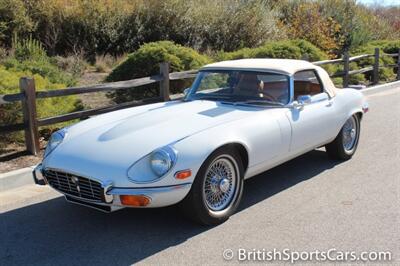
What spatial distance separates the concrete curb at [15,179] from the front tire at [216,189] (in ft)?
7.85

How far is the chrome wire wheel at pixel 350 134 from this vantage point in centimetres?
646

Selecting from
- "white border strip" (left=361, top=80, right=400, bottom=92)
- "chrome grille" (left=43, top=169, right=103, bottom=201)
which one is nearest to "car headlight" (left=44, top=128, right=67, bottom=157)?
"chrome grille" (left=43, top=169, right=103, bottom=201)

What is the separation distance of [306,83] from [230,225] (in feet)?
7.38

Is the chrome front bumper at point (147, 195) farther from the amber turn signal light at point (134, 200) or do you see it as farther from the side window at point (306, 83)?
the side window at point (306, 83)

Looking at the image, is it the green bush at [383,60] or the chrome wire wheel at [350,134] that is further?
the green bush at [383,60]

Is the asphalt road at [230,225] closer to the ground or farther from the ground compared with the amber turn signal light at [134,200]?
closer to the ground

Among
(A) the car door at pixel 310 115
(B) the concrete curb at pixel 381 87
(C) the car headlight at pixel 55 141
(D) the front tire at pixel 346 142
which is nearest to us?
(C) the car headlight at pixel 55 141

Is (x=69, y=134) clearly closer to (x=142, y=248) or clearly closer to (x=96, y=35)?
(x=142, y=248)

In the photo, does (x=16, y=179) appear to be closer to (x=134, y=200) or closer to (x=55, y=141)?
(x=55, y=141)

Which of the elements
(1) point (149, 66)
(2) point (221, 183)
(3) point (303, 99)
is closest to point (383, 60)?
(1) point (149, 66)

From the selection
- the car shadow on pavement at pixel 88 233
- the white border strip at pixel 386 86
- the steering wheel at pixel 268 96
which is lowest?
the white border strip at pixel 386 86

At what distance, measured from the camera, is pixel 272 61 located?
594 centimetres

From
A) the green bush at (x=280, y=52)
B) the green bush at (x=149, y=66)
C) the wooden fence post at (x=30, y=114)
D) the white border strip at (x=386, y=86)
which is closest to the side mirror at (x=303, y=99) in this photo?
the wooden fence post at (x=30, y=114)

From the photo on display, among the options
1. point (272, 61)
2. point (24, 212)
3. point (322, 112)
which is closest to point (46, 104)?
point (24, 212)
